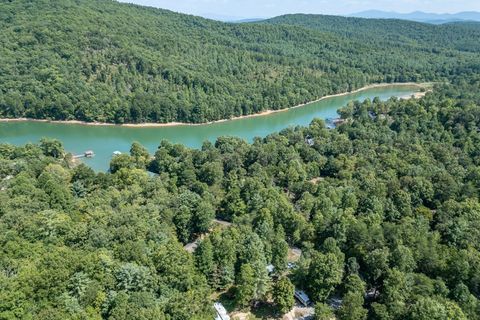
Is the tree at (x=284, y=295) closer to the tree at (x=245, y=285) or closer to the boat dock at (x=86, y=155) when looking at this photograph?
the tree at (x=245, y=285)

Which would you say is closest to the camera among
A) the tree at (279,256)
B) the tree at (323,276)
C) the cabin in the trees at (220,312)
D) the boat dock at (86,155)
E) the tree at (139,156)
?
the cabin in the trees at (220,312)

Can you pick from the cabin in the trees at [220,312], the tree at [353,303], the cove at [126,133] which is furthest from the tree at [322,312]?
the cove at [126,133]

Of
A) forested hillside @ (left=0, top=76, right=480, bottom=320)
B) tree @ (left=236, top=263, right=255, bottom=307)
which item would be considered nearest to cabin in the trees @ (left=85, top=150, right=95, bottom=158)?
forested hillside @ (left=0, top=76, right=480, bottom=320)

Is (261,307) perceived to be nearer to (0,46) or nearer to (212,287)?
(212,287)

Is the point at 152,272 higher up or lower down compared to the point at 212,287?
higher up

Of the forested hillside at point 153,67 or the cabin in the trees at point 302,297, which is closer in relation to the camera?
the cabin in the trees at point 302,297

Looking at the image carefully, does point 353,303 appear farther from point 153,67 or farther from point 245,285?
point 153,67

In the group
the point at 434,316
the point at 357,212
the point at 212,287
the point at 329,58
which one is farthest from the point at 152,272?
the point at 329,58
